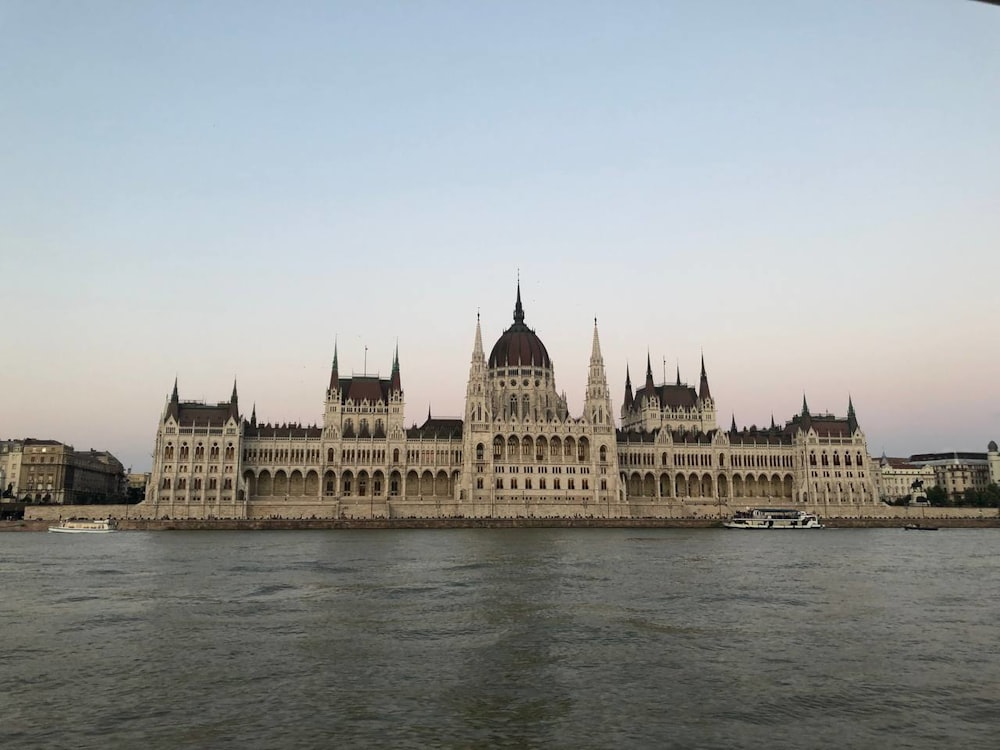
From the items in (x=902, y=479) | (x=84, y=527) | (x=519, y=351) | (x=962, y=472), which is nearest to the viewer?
(x=84, y=527)

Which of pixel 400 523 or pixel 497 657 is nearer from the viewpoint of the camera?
pixel 497 657

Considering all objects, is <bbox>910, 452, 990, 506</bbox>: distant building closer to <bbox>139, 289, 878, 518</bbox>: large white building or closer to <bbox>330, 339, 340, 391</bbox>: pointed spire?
<bbox>139, 289, 878, 518</bbox>: large white building

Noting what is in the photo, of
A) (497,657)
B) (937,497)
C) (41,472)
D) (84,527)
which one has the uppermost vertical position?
(41,472)

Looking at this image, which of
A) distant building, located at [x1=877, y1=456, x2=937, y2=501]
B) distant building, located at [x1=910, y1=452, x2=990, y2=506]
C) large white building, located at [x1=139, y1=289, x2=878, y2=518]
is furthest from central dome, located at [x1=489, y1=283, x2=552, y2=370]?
distant building, located at [x1=910, y1=452, x2=990, y2=506]

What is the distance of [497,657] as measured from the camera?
2453 centimetres

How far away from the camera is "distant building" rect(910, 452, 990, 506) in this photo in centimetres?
16288

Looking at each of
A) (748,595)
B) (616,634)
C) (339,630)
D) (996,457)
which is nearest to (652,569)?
(748,595)

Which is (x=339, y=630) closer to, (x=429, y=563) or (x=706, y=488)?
(x=429, y=563)

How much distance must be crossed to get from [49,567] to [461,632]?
3242 centimetres

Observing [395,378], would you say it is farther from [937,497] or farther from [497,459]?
[937,497]

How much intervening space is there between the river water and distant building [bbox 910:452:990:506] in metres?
129

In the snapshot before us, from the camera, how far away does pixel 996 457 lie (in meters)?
164

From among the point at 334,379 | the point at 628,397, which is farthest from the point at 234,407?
the point at 628,397

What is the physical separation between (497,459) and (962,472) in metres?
105
